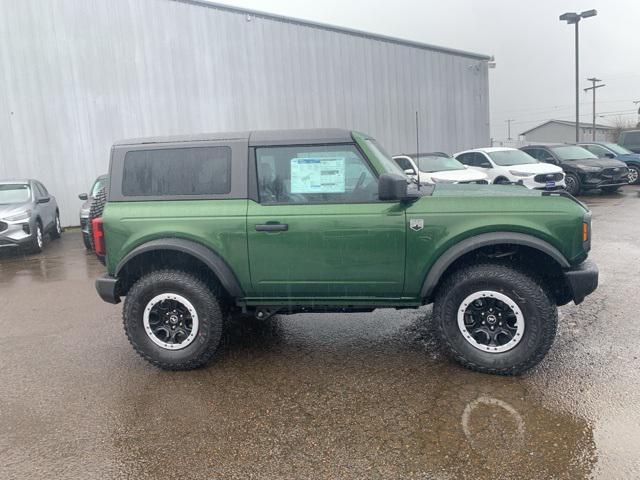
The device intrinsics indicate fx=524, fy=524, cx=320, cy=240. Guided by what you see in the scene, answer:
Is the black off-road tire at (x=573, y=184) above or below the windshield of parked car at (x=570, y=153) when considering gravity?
below

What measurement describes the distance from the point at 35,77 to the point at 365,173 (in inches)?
519

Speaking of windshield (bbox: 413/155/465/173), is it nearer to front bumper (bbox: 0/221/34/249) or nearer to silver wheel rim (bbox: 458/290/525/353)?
front bumper (bbox: 0/221/34/249)

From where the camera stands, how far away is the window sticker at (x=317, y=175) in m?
4.04

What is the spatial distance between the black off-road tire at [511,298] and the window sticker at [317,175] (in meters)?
1.13

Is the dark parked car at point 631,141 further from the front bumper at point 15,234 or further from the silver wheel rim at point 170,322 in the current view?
the silver wheel rim at point 170,322

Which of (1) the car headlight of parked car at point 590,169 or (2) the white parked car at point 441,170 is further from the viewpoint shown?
(1) the car headlight of parked car at point 590,169

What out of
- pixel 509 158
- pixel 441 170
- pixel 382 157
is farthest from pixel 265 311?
pixel 509 158

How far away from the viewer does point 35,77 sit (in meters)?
13.9

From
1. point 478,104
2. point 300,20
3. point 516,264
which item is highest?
point 300,20

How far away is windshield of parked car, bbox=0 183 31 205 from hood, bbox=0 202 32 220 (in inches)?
10.8

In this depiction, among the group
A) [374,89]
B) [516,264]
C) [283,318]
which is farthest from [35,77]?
[516,264]

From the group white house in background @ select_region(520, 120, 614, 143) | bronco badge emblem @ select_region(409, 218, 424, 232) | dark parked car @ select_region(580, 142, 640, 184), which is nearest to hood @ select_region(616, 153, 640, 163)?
dark parked car @ select_region(580, 142, 640, 184)

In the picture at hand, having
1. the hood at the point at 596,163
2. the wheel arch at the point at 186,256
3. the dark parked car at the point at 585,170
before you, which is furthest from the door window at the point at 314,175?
the hood at the point at 596,163

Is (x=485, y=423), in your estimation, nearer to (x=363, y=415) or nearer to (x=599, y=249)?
(x=363, y=415)
